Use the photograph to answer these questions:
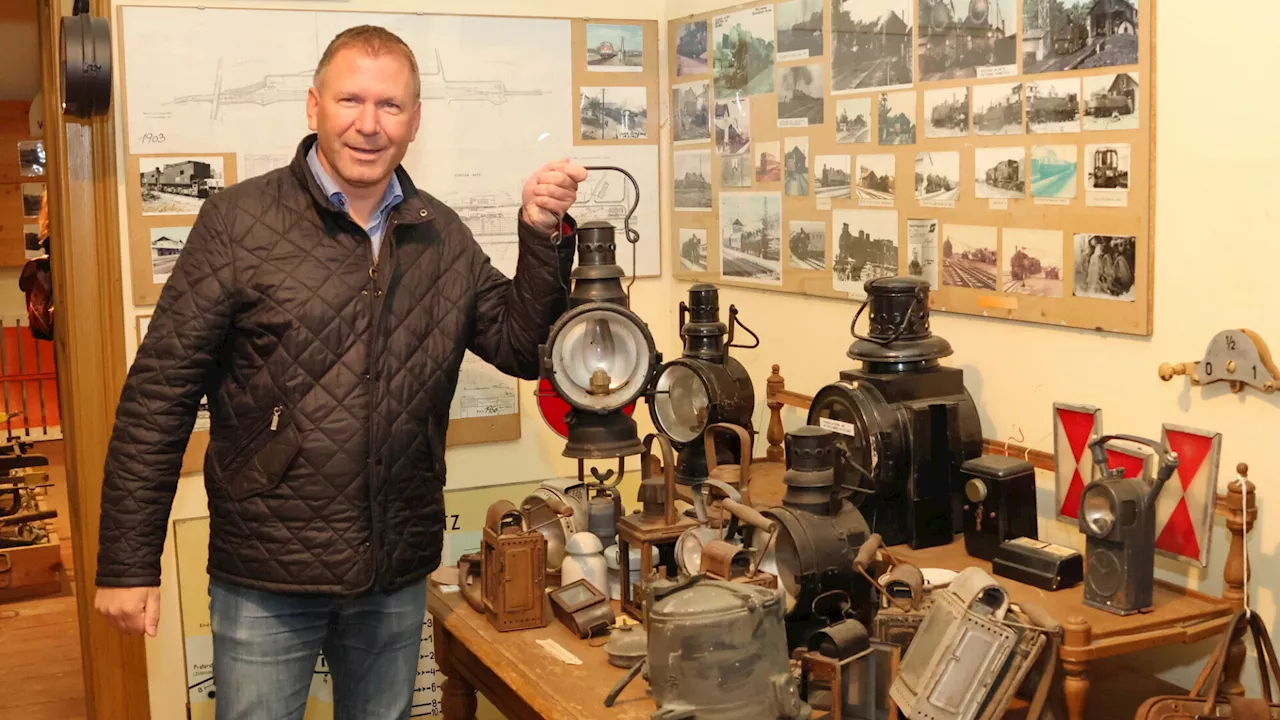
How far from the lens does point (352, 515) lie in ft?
7.95

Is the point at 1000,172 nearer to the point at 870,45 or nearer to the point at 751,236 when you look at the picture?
the point at 870,45

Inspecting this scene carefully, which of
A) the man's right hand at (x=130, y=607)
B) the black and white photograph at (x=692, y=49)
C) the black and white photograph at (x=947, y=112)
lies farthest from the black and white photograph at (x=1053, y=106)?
the man's right hand at (x=130, y=607)

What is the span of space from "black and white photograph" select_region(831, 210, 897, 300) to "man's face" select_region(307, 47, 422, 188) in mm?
1392

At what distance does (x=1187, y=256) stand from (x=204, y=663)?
2.89 meters

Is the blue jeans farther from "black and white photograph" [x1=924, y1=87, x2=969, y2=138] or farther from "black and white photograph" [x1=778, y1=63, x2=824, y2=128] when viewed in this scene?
"black and white photograph" [x1=778, y1=63, x2=824, y2=128]

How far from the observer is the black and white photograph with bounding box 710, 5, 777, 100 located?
3.80 m

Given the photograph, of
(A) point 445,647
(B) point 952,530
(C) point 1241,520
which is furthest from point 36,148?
(C) point 1241,520

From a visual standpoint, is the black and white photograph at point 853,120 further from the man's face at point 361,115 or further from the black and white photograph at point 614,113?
the man's face at point 361,115

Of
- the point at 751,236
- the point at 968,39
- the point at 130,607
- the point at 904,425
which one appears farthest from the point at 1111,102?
the point at 130,607

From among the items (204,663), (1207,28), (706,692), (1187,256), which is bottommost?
(204,663)

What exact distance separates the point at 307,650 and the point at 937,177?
1.81 m

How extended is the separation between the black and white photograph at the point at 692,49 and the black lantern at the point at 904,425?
1.51m

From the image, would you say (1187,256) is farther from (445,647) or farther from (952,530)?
(445,647)

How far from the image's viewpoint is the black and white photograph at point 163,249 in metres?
3.69
